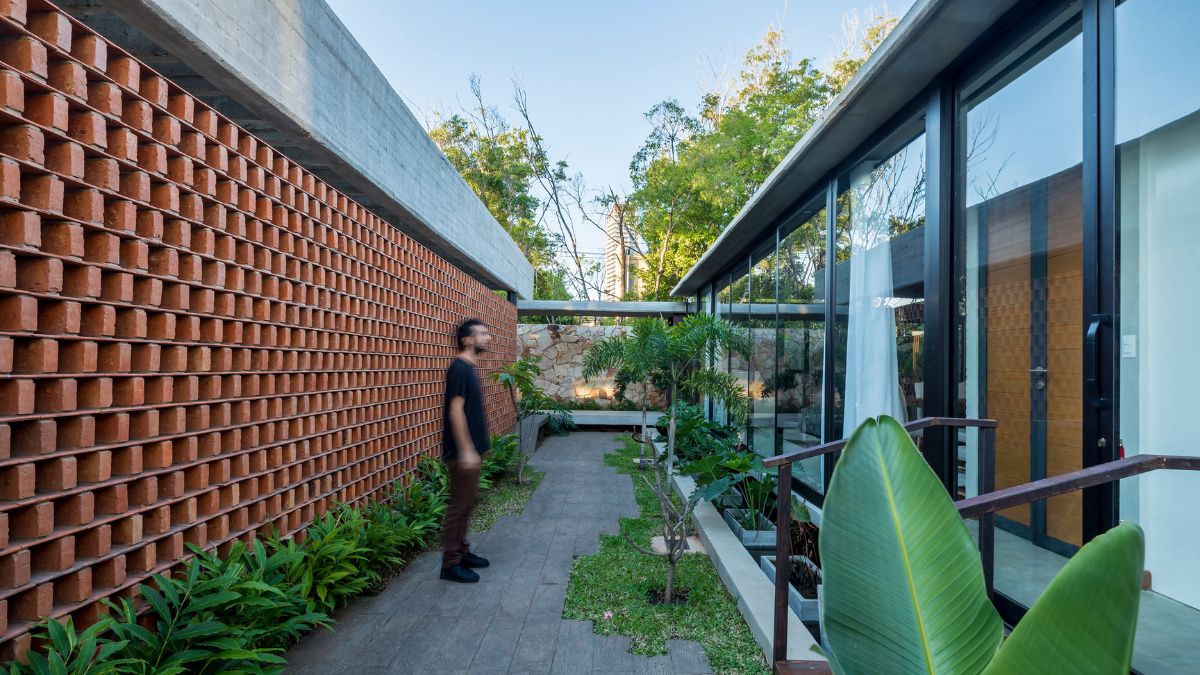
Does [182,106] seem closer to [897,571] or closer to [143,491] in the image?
[143,491]

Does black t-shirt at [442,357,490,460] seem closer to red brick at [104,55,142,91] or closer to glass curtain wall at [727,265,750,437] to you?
red brick at [104,55,142,91]

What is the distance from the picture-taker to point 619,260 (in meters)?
22.5

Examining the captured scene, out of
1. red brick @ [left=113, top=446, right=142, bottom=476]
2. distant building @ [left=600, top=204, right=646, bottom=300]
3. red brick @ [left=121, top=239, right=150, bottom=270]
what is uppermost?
distant building @ [left=600, top=204, right=646, bottom=300]

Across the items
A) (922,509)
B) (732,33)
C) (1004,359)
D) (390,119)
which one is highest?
(732,33)

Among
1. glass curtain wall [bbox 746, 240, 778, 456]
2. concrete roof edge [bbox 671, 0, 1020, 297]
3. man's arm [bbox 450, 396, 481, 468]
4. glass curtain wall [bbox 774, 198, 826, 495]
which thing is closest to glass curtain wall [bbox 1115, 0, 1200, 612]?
concrete roof edge [bbox 671, 0, 1020, 297]

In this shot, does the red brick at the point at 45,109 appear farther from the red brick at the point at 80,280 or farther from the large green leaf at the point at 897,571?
the large green leaf at the point at 897,571

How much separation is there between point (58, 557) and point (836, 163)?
171 inches

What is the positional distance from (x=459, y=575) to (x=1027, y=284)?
3.11m

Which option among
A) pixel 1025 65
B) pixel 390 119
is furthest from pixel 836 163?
pixel 390 119

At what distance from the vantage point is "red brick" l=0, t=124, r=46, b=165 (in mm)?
1626

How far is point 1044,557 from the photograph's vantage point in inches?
88.4

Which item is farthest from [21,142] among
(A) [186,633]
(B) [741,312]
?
(B) [741,312]

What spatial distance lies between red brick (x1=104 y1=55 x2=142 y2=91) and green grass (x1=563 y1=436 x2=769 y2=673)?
2809 millimetres

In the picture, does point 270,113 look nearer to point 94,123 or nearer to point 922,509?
point 94,123
